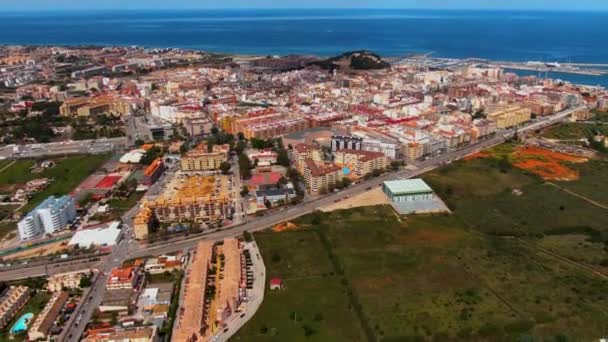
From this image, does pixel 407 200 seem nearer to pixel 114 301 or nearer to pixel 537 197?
pixel 537 197

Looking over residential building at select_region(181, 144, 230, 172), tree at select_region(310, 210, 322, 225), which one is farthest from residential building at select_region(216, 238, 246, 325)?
residential building at select_region(181, 144, 230, 172)

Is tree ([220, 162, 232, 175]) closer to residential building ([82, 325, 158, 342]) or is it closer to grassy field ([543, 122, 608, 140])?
residential building ([82, 325, 158, 342])

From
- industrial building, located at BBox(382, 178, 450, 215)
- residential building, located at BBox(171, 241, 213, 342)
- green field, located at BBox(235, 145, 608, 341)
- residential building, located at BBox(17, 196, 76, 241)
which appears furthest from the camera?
industrial building, located at BBox(382, 178, 450, 215)

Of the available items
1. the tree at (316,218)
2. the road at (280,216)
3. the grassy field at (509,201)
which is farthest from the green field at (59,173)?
the grassy field at (509,201)

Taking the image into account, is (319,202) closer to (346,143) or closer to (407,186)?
(407,186)

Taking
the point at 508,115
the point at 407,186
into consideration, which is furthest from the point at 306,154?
the point at 508,115
